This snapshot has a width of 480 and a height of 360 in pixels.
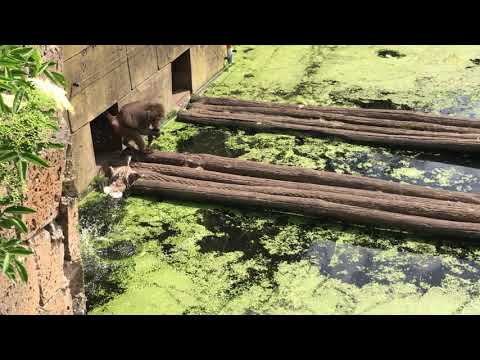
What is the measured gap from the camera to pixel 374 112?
8797mm

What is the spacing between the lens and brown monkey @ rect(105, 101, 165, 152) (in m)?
7.65

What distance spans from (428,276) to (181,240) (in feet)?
8.09

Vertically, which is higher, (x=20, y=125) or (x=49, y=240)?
(x=20, y=125)

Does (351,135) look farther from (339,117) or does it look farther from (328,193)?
(328,193)

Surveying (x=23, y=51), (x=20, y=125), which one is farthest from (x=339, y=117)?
(x=23, y=51)

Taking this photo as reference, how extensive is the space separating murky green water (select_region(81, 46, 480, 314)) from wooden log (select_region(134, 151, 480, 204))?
1.78ft

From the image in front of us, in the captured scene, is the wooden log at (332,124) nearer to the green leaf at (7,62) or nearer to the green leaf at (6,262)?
the green leaf at (7,62)

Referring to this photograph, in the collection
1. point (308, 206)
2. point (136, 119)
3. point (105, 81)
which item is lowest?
point (308, 206)

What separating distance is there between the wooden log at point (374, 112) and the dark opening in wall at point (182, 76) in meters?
0.37

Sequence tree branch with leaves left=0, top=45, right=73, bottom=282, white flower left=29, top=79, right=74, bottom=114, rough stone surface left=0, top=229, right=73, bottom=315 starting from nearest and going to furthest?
tree branch with leaves left=0, top=45, right=73, bottom=282 < white flower left=29, top=79, right=74, bottom=114 < rough stone surface left=0, top=229, right=73, bottom=315

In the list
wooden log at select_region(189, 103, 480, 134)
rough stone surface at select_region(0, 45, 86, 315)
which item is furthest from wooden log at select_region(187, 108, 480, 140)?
rough stone surface at select_region(0, 45, 86, 315)

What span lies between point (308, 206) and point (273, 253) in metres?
0.72

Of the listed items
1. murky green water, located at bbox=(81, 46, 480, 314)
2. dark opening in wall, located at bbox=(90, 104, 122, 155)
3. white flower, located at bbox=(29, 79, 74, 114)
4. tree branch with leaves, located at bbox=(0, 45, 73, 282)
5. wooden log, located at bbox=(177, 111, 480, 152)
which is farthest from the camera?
dark opening in wall, located at bbox=(90, 104, 122, 155)

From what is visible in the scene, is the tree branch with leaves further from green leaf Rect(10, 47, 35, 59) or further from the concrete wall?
the concrete wall
